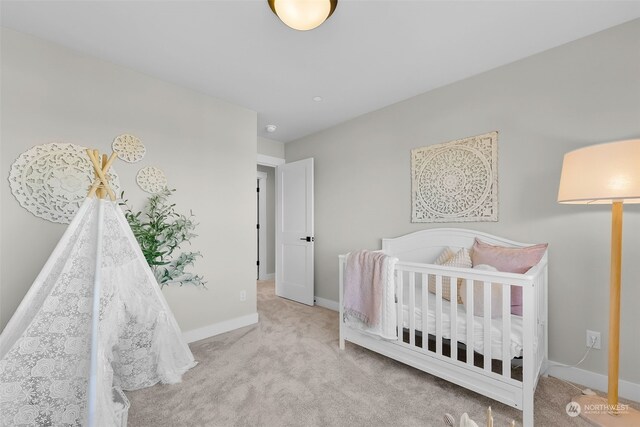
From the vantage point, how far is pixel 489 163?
233cm

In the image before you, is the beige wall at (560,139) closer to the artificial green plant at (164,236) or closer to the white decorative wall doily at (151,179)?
the artificial green plant at (164,236)

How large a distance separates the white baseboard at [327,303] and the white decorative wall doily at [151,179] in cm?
236

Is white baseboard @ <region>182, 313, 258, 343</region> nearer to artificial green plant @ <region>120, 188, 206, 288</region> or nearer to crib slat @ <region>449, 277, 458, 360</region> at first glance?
artificial green plant @ <region>120, 188, 206, 288</region>

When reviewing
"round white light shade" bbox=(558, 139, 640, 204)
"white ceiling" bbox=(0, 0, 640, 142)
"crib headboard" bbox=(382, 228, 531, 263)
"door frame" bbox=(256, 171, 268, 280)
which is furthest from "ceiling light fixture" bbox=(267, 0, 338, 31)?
"door frame" bbox=(256, 171, 268, 280)

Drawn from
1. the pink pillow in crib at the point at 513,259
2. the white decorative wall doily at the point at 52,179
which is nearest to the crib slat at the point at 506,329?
the pink pillow in crib at the point at 513,259

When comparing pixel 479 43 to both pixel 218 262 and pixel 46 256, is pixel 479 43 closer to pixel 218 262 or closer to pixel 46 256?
pixel 218 262

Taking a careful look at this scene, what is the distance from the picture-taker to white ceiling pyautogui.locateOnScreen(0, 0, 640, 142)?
168 centimetres

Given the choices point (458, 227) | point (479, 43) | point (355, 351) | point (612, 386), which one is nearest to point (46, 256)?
point (355, 351)

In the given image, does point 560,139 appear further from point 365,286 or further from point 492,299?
point 365,286

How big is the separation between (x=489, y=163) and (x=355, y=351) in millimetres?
1965

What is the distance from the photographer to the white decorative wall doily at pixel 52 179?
1901 millimetres

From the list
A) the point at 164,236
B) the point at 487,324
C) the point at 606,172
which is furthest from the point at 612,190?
the point at 164,236

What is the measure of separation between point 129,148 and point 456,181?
2.85m

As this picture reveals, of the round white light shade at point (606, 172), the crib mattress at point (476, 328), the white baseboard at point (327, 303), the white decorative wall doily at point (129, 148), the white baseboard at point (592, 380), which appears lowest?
the white baseboard at point (327, 303)
